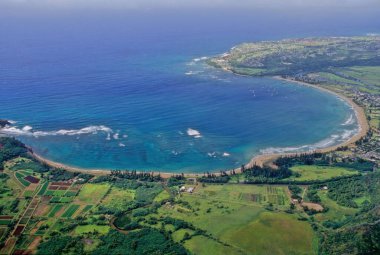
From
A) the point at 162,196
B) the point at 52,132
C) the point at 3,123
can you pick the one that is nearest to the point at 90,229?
the point at 162,196

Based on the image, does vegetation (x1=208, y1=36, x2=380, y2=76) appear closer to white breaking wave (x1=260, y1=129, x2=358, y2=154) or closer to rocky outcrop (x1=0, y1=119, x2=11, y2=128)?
white breaking wave (x1=260, y1=129, x2=358, y2=154)

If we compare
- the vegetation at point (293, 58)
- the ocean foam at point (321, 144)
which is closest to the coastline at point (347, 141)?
the ocean foam at point (321, 144)

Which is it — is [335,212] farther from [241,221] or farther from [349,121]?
[349,121]

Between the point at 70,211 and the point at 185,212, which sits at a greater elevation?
the point at 70,211

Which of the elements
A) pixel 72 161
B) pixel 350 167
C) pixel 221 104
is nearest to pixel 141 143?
pixel 72 161

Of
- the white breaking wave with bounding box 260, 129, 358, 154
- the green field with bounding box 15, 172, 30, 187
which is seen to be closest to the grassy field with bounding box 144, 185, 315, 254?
the white breaking wave with bounding box 260, 129, 358, 154

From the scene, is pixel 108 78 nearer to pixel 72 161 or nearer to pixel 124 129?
pixel 124 129
